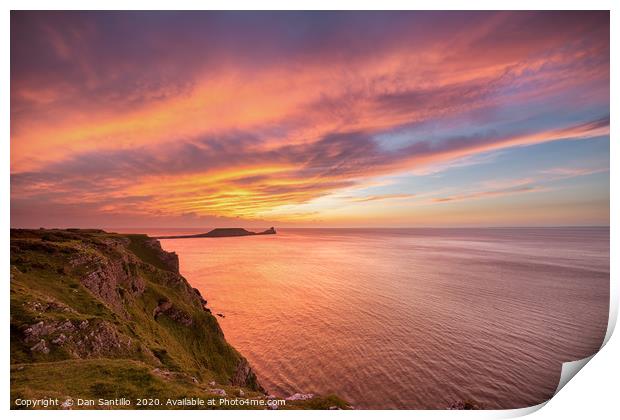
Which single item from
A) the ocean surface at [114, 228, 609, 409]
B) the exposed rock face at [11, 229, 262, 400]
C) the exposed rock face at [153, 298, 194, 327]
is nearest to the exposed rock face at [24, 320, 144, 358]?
the exposed rock face at [11, 229, 262, 400]

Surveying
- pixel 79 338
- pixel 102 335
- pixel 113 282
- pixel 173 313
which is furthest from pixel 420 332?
pixel 113 282

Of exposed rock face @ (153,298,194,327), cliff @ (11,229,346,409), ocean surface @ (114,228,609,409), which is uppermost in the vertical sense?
cliff @ (11,229,346,409)

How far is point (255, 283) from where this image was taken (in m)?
46.8

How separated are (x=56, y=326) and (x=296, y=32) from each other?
12.6 m

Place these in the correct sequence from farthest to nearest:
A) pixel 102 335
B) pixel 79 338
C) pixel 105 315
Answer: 1. pixel 105 315
2. pixel 102 335
3. pixel 79 338

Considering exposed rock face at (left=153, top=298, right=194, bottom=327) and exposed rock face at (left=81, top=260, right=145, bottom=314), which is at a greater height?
exposed rock face at (left=81, top=260, right=145, bottom=314)

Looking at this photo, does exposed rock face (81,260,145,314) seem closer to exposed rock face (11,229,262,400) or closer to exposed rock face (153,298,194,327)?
exposed rock face (11,229,262,400)

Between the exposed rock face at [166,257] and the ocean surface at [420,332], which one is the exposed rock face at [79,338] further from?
the exposed rock face at [166,257]

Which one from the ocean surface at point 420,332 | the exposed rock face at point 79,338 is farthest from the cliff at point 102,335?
the ocean surface at point 420,332

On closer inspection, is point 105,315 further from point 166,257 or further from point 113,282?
point 166,257

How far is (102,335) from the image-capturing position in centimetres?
884

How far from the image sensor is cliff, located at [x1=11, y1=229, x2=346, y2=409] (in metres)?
7.16
